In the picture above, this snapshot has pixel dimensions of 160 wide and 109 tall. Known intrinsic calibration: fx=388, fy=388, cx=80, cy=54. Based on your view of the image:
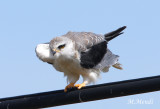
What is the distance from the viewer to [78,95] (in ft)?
16.8

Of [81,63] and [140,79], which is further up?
[81,63]

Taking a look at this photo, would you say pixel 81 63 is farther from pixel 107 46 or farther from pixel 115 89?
pixel 115 89

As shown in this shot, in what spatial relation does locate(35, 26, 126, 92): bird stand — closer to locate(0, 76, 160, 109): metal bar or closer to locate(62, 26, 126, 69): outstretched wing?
locate(62, 26, 126, 69): outstretched wing

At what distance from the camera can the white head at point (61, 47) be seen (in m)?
6.67

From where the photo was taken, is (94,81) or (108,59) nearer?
(94,81)

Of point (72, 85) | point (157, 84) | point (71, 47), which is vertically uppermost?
point (71, 47)

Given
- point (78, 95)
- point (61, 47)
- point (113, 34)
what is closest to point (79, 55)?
point (61, 47)

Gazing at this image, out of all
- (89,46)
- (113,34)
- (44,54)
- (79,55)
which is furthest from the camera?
(113,34)

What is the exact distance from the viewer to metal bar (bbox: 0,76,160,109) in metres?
4.53

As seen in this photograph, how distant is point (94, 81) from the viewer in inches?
283

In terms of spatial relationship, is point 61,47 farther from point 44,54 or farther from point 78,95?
point 78,95

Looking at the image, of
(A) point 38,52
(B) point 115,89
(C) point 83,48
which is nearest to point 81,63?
(C) point 83,48

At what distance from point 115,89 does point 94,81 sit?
255 centimetres

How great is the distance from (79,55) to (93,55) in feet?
1.85
